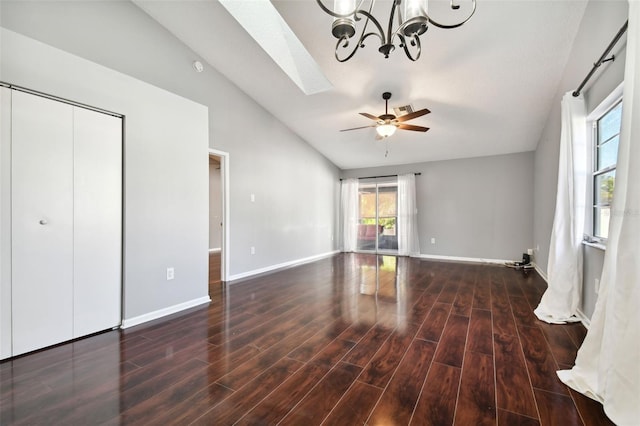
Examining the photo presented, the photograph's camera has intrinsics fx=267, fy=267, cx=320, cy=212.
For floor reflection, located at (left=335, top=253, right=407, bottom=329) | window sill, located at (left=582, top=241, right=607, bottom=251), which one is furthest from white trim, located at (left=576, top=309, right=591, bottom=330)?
floor reflection, located at (left=335, top=253, right=407, bottom=329)

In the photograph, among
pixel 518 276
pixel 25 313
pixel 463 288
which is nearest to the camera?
pixel 25 313

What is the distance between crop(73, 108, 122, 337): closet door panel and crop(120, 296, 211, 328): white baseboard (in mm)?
94

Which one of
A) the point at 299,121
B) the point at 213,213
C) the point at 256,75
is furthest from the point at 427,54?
the point at 213,213

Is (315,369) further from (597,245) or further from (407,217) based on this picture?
(407,217)

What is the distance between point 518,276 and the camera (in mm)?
4438

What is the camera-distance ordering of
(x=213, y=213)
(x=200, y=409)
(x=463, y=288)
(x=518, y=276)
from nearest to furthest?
(x=200, y=409), (x=463, y=288), (x=518, y=276), (x=213, y=213)

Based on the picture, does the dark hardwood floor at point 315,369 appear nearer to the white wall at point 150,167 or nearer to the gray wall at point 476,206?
the white wall at point 150,167

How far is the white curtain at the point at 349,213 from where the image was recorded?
723 centimetres

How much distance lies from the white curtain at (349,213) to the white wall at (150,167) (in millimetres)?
4589

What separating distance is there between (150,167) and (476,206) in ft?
20.0

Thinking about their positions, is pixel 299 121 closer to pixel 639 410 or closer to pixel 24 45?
pixel 24 45

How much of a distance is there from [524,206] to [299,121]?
15.9 ft

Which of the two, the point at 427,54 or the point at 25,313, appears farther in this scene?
the point at 427,54

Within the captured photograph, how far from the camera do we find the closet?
1938 mm
